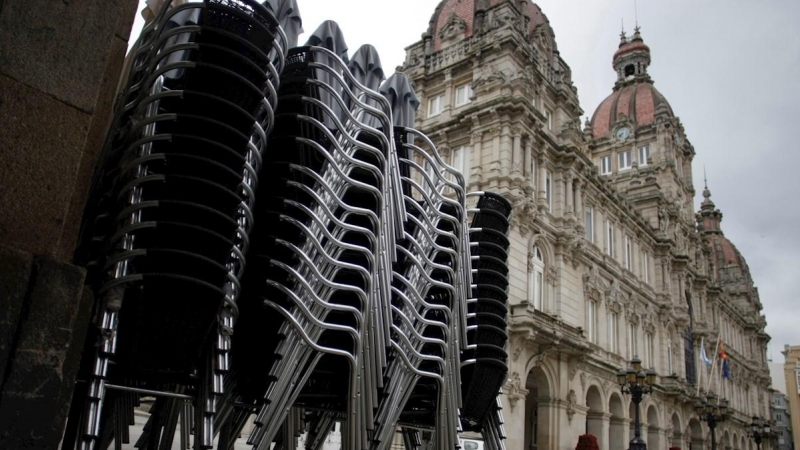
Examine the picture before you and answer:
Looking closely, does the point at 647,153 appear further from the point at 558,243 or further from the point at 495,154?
the point at 495,154

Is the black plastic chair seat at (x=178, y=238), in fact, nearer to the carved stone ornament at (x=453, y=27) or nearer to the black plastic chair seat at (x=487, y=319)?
the black plastic chair seat at (x=487, y=319)

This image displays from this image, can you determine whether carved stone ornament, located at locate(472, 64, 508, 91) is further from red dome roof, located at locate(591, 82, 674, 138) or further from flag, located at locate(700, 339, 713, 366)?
red dome roof, located at locate(591, 82, 674, 138)

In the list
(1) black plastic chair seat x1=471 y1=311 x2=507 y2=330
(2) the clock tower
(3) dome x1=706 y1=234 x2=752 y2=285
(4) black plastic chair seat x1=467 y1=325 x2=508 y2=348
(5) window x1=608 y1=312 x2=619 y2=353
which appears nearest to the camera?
(4) black plastic chair seat x1=467 y1=325 x2=508 y2=348

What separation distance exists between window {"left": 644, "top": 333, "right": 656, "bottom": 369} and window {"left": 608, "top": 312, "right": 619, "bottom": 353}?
3.99 m

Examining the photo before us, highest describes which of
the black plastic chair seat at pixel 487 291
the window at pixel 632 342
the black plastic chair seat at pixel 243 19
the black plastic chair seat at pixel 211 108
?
the window at pixel 632 342

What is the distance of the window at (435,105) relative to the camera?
2808 centimetres

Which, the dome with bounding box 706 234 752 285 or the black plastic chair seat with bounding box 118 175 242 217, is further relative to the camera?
the dome with bounding box 706 234 752 285

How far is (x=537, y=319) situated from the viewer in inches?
881

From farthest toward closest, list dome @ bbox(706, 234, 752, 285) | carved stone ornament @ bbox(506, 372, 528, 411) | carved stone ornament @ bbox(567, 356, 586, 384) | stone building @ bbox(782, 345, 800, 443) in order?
stone building @ bbox(782, 345, 800, 443), dome @ bbox(706, 234, 752, 285), carved stone ornament @ bbox(567, 356, 586, 384), carved stone ornament @ bbox(506, 372, 528, 411)

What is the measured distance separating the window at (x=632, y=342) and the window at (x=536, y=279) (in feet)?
31.6

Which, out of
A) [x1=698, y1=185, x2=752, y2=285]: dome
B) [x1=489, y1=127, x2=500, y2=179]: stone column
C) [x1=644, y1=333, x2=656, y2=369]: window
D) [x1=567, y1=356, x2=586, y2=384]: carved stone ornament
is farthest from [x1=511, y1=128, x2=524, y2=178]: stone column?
[x1=698, y1=185, x2=752, y2=285]: dome

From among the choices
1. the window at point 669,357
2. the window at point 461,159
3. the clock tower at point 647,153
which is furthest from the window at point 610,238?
the window at point 461,159

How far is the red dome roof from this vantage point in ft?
155

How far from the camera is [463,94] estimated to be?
27.4m
